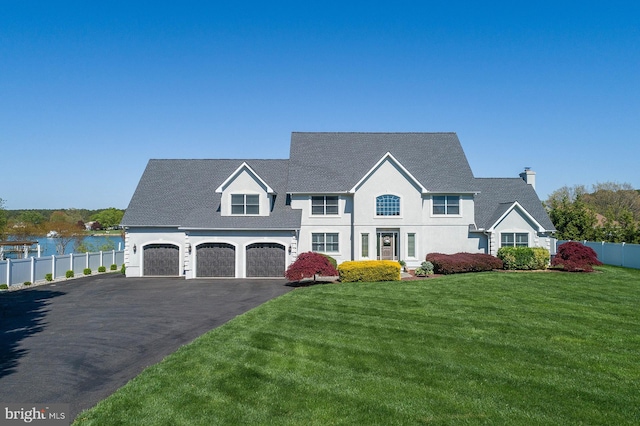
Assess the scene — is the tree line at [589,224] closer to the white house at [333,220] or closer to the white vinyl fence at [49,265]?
the white house at [333,220]

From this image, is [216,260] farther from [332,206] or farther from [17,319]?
[17,319]

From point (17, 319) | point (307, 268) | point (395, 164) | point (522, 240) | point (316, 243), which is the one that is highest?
point (395, 164)

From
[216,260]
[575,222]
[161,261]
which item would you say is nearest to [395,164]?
[216,260]

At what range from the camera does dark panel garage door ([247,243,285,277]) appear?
90.5 ft

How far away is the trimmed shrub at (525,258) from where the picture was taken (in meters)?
27.7

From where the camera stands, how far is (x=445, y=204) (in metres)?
30.2

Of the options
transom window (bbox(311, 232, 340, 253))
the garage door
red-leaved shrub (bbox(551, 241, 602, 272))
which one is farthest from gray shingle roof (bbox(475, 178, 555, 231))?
the garage door

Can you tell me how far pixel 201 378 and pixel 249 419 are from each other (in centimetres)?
228

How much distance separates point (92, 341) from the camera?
12484 mm

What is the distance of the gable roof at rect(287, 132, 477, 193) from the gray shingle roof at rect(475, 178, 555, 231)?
2.56 meters

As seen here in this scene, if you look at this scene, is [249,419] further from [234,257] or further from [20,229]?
[20,229]

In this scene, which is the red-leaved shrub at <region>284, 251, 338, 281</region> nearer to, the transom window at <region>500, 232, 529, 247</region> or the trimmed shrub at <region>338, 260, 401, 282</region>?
the trimmed shrub at <region>338, 260, 401, 282</region>

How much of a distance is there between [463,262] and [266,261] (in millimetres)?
12603

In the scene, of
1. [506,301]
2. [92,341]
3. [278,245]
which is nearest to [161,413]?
[92,341]
